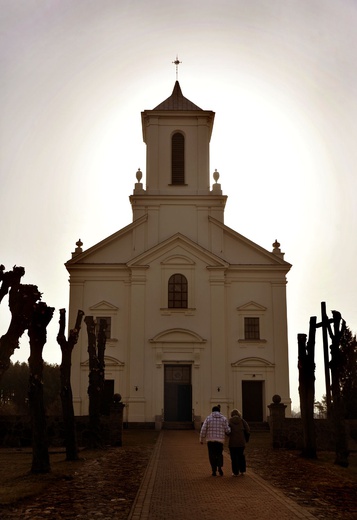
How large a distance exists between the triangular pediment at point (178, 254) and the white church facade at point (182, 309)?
0.20 ft

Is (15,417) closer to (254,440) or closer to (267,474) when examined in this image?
(254,440)

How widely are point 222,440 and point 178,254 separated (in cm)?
2474

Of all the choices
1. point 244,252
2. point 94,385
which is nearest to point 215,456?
point 94,385

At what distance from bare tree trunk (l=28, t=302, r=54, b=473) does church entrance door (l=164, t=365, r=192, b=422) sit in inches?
853

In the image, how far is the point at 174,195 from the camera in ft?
137

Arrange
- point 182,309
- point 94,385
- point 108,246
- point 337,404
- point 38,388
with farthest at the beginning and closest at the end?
point 108,246, point 182,309, point 94,385, point 337,404, point 38,388

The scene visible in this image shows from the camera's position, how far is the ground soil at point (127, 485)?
1074 centimetres

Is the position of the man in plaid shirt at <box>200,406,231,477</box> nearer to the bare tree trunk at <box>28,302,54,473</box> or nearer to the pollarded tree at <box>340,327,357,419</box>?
the bare tree trunk at <box>28,302,54,473</box>

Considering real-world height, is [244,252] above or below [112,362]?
above

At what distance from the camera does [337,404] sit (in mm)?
19469

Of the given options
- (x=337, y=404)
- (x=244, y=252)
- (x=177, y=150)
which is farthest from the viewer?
(x=177, y=150)

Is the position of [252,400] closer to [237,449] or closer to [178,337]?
[178,337]

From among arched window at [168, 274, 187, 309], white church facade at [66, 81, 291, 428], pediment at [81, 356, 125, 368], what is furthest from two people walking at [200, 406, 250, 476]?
arched window at [168, 274, 187, 309]

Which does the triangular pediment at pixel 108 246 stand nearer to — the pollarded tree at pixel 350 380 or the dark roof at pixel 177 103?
the dark roof at pixel 177 103
